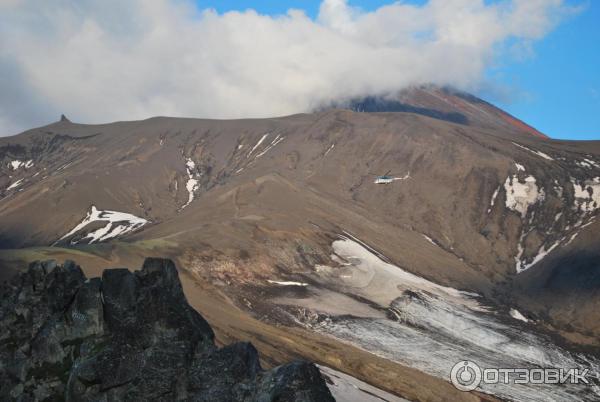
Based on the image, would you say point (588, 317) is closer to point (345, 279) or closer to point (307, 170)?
point (345, 279)

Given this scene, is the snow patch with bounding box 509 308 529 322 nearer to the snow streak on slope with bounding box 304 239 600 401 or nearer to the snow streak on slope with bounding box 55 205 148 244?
the snow streak on slope with bounding box 304 239 600 401

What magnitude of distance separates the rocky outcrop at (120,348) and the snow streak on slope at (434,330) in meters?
53.5

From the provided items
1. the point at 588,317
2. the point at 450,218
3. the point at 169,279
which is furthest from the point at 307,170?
the point at 169,279

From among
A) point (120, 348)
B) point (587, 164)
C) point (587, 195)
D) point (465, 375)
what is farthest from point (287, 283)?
point (587, 164)

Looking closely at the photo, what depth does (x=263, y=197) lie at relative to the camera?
14712cm

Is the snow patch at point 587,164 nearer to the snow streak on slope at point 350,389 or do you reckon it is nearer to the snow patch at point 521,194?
the snow patch at point 521,194

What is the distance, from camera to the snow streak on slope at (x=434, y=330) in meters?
76.8

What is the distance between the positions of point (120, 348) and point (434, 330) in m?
78.9

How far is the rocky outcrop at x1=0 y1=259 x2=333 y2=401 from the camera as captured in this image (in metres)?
17.2

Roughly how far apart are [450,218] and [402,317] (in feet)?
242

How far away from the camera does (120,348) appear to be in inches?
771

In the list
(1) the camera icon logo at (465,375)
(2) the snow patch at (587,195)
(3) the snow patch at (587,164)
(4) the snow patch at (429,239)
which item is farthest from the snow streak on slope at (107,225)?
(3) the snow patch at (587,164)

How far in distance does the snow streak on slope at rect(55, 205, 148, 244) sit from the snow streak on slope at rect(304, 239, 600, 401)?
62.1m

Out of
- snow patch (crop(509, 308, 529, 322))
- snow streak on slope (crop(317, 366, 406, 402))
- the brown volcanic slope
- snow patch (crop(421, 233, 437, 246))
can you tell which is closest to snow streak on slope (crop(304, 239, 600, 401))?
snow patch (crop(509, 308, 529, 322))
